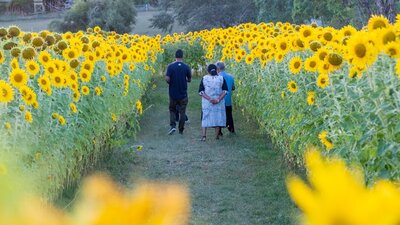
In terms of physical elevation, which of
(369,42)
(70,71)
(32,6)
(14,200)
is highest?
(14,200)

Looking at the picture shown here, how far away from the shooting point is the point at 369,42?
3967 millimetres

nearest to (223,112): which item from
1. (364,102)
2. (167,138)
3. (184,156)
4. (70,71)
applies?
(167,138)

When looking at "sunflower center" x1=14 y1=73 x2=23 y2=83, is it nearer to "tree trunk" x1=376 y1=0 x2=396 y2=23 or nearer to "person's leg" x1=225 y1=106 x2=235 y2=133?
"person's leg" x1=225 y1=106 x2=235 y2=133

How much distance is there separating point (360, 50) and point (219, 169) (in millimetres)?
4512

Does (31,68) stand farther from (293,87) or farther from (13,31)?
(293,87)

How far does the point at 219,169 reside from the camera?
832 centimetres

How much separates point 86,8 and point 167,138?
106ft

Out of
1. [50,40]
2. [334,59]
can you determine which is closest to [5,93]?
[334,59]

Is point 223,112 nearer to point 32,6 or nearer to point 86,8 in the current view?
point 86,8

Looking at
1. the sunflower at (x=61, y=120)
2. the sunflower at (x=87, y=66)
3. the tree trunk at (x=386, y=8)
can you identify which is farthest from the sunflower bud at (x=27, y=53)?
the tree trunk at (x=386, y=8)

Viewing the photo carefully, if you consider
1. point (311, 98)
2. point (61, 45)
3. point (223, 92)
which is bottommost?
point (223, 92)

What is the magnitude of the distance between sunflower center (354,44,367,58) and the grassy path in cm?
108

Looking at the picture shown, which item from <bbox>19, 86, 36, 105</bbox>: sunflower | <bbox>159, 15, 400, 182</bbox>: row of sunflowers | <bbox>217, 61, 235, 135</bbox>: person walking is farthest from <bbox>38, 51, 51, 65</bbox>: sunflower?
<bbox>217, 61, 235, 135</bbox>: person walking

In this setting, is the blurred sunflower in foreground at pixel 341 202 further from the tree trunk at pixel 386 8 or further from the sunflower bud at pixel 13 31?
the tree trunk at pixel 386 8
